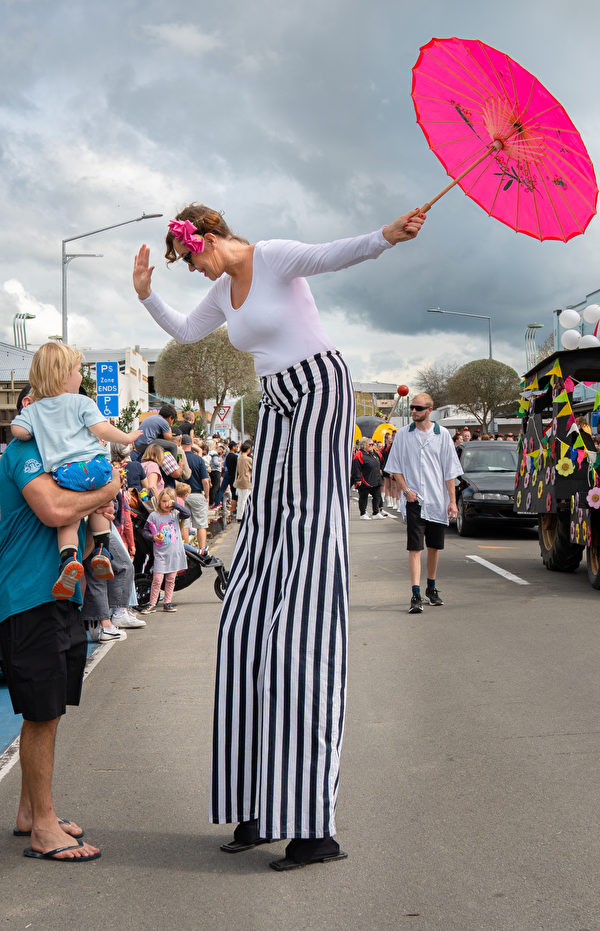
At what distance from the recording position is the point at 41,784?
3402 millimetres

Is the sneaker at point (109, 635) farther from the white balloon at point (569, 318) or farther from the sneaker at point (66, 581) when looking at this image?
the white balloon at point (569, 318)

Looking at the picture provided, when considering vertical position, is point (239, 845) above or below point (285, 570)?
below

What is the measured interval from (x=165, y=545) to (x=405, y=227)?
666cm


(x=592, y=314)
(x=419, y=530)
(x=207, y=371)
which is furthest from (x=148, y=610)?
(x=207, y=371)

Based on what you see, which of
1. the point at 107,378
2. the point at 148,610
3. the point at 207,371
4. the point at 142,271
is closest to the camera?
the point at 142,271

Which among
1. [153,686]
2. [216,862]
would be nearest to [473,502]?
[153,686]

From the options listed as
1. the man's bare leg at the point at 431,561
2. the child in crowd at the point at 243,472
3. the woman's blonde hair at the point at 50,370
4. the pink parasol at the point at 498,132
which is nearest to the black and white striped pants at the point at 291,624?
the woman's blonde hair at the point at 50,370

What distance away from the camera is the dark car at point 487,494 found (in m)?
16.7

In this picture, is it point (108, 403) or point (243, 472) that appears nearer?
point (108, 403)

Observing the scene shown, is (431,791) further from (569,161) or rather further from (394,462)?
(394,462)

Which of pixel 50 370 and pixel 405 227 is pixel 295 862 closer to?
pixel 50 370

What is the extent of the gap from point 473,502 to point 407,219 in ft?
46.4

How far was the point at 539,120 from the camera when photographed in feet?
12.9

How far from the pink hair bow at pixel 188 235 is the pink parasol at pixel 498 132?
1058mm
